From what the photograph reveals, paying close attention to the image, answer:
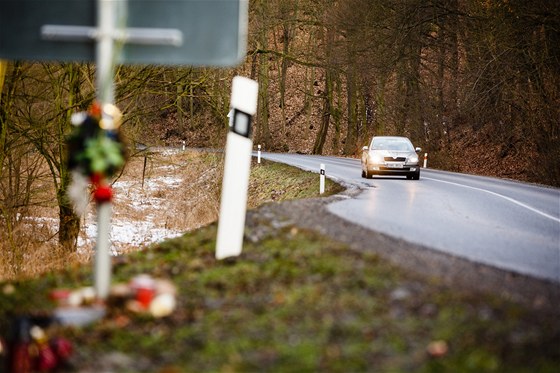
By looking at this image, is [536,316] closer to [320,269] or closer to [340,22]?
[320,269]

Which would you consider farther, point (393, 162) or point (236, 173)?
point (393, 162)

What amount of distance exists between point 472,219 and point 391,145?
475 inches

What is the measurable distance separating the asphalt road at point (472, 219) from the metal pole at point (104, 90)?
13.1 ft

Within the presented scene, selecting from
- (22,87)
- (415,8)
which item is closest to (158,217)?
(22,87)

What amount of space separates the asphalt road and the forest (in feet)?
17.0

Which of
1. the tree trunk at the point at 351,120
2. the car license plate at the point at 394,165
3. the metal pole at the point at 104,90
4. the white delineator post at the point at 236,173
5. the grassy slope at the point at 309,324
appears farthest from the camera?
the tree trunk at the point at 351,120

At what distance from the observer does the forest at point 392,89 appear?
15.7 metres

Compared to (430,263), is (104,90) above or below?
above

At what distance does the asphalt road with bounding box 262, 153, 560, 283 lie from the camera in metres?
8.84

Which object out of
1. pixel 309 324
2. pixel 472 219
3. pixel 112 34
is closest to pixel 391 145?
pixel 472 219

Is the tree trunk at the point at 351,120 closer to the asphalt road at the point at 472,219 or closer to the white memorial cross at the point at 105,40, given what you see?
the asphalt road at the point at 472,219

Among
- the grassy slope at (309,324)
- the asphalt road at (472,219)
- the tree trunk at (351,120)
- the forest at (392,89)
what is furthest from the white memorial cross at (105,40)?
the tree trunk at (351,120)

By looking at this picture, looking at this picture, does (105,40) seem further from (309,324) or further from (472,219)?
(472,219)

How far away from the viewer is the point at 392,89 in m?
41.4
